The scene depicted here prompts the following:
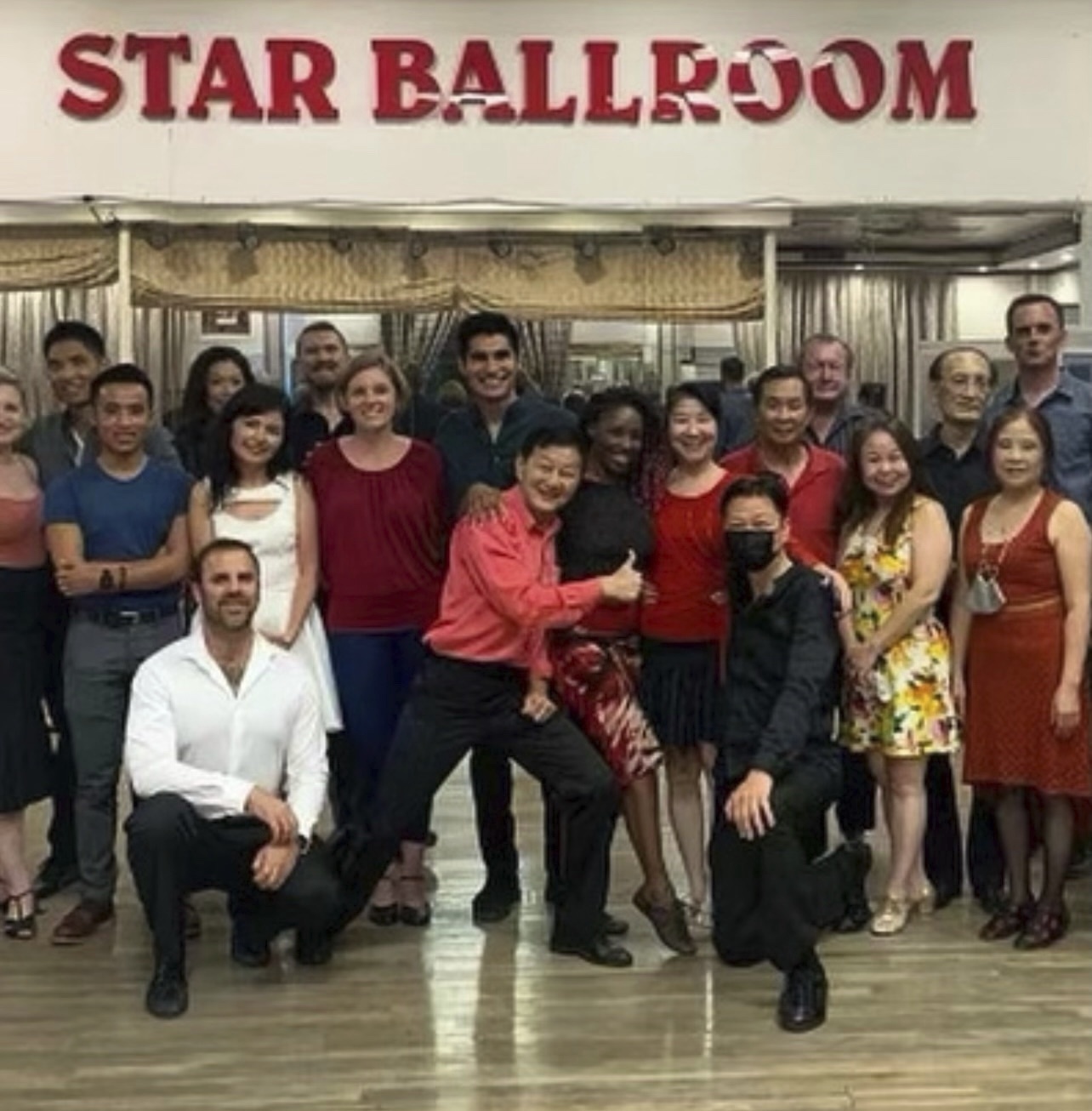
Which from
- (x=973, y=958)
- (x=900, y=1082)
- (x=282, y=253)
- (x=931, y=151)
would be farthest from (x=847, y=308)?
(x=900, y=1082)

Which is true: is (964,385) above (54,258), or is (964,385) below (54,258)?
below

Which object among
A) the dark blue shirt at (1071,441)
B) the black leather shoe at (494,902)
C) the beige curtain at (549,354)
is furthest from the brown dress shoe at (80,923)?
the beige curtain at (549,354)

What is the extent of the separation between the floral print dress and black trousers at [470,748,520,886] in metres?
0.98

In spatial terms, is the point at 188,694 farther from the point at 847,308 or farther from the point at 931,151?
the point at 847,308

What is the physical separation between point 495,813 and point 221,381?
5.00ft

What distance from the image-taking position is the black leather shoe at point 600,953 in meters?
4.05

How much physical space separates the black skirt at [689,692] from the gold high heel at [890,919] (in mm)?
727

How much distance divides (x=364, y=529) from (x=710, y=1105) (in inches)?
67.3

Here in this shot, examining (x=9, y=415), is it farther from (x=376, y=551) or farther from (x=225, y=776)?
(x=225, y=776)

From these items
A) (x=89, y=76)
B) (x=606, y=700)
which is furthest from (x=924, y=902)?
(x=89, y=76)

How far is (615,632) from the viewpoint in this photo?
408 cm

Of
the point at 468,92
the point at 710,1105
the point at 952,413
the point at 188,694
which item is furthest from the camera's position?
the point at 468,92

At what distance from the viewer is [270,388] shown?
13.7 ft

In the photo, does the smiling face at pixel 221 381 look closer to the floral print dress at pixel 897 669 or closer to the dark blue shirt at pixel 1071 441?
the floral print dress at pixel 897 669
